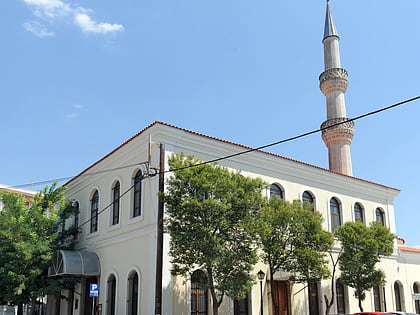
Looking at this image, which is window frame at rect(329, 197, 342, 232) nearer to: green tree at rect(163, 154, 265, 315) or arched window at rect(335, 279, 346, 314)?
arched window at rect(335, 279, 346, 314)

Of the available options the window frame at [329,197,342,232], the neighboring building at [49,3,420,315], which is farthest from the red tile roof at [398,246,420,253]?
the window frame at [329,197,342,232]

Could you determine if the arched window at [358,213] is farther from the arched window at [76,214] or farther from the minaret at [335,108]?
the arched window at [76,214]

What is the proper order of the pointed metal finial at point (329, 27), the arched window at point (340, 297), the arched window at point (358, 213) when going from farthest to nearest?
1. the pointed metal finial at point (329, 27)
2. the arched window at point (358, 213)
3. the arched window at point (340, 297)

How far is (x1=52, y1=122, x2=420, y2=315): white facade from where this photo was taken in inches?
730

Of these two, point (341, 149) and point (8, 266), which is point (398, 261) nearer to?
point (341, 149)

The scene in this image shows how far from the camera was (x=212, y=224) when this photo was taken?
Result: 16188mm

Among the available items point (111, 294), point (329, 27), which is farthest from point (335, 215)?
point (329, 27)

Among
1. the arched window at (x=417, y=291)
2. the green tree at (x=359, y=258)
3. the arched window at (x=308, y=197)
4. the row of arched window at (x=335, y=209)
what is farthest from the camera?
the arched window at (x=417, y=291)

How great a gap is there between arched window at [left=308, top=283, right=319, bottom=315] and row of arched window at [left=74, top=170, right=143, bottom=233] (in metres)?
9.22

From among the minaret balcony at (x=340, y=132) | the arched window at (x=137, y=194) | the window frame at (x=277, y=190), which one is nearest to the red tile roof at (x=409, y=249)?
the minaret balcony at (x=340, y=132)

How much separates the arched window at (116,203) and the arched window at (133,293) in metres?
3.09

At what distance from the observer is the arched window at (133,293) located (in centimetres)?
1928

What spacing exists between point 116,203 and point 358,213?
13.7 metres

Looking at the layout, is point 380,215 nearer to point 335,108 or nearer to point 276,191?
point 335,108
